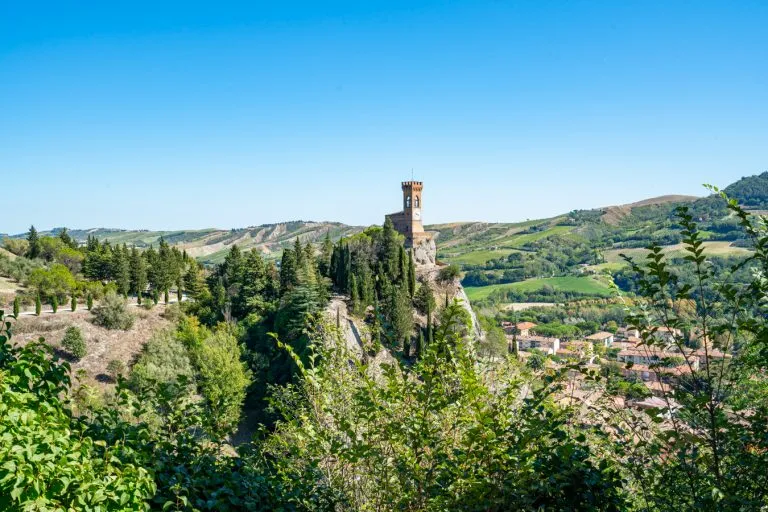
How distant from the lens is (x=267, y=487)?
17.1ft

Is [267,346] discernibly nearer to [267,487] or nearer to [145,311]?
[145,311]

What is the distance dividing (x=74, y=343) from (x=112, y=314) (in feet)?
16.4

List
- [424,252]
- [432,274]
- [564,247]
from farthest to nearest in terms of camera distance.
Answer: [564,247]
[424,252]
[432,274]

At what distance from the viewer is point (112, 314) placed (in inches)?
1495

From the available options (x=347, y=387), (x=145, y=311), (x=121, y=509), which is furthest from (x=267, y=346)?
(x=121, y=509)

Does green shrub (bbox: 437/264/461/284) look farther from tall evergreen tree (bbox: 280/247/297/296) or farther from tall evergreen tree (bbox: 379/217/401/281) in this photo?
tall evergreen tree (bbox: 280/247/297/296)

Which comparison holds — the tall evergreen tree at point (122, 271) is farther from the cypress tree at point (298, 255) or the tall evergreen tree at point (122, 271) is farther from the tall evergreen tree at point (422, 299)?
the tall evergreen tree at point (422, 299)

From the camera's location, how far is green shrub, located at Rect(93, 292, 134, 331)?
3794 centimetres

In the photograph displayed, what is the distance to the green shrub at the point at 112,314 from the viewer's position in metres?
37.9

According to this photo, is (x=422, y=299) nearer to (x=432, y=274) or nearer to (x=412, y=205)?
(x=432, y=274)

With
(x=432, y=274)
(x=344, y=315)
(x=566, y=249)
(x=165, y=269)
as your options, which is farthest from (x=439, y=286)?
(x=566, y=249)

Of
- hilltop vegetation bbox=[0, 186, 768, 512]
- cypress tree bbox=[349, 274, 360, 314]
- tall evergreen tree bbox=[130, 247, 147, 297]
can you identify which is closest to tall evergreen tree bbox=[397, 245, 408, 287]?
cypress tree bbox=[349, 274, 360, 314]

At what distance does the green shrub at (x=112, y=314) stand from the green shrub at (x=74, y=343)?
4222mm

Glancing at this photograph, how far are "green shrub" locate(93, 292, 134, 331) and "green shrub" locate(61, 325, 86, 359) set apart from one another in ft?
13.9
